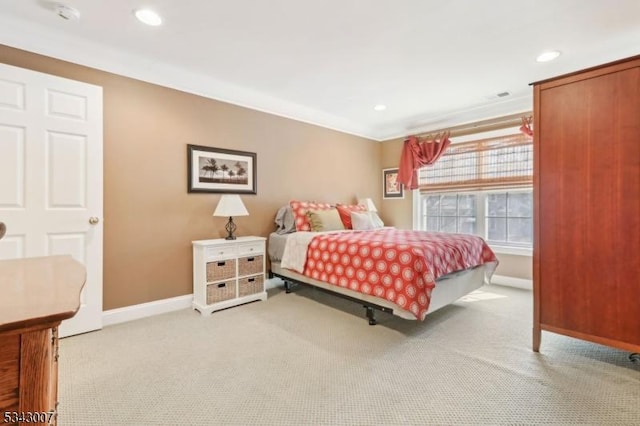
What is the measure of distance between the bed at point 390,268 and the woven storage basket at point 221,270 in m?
0.62

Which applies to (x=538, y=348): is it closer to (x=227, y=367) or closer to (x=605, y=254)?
(x=605, y=254)

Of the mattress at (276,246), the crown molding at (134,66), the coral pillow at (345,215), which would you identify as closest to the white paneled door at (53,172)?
the crown molding at (134,66)

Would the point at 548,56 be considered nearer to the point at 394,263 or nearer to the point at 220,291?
the point at 394,263

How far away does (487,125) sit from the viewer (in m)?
4.12

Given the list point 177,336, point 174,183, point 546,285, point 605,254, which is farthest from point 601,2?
point 177,336

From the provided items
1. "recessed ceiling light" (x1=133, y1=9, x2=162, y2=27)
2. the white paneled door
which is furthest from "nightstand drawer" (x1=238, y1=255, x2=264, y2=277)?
"recessed ceiling light" (x1=133, y1=9, x2=162, y2=27)

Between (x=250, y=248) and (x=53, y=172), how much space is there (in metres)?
1.77

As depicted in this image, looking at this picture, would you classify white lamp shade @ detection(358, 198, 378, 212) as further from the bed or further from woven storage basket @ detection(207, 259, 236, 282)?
woven storage basket @ detection(207, 259, 236, 282)

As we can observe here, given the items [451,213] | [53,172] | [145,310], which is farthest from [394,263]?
[53,172]

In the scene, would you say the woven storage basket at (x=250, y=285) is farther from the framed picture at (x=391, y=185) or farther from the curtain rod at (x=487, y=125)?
the curtain rod at (x=487, y=125)

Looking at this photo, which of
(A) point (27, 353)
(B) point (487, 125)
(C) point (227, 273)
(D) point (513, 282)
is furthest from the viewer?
(B) point (487, 125)

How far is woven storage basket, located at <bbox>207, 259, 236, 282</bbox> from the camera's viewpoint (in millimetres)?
2934

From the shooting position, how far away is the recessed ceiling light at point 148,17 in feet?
6.92

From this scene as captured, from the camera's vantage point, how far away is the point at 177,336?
2395mm
